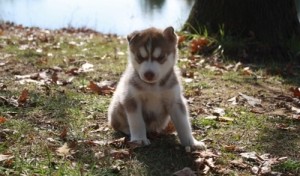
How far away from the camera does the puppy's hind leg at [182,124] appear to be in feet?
13.0

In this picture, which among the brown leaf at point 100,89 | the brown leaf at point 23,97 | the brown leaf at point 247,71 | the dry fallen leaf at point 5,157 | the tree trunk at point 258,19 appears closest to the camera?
the dry fallen leaf at point 5,157

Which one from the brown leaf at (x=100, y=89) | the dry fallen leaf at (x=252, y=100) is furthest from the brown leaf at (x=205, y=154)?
the brown leaf at (x=100, y=89)

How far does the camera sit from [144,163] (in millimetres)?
3604

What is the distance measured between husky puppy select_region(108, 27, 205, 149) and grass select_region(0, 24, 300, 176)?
0.51ft

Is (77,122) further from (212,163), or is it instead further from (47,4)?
(47,4)

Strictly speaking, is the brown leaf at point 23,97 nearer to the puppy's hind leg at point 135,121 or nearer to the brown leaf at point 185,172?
the puppy's hind leg at point 135,121

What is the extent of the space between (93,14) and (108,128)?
13659 millimetres

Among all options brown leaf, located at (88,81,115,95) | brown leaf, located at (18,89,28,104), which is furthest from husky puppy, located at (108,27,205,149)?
brown leaf, located at (88,81,115,95)

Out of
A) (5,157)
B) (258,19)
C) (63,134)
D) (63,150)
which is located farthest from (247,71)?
(5,157)

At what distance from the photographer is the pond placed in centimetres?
1532

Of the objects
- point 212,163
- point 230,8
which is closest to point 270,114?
point 212,163

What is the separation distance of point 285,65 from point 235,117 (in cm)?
265

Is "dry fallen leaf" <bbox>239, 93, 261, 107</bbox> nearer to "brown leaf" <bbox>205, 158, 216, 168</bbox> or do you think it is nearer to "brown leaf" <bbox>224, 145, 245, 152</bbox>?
"brown leaf" <bbox>224, 145, 245, 152</bbox>

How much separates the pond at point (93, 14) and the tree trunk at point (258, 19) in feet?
19.3
